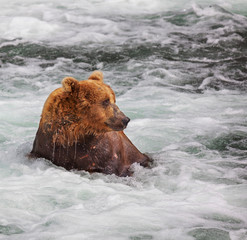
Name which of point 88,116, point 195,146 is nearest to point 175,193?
point 88,116

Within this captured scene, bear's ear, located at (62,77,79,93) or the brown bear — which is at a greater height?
bear's ear, located at (62,77,79,93)

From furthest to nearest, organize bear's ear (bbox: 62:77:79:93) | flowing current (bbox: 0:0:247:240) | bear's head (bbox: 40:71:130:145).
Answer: bear's head (bbox: 40:71:130:145) → bear's ear (bbox: 62:77:79:93) → flowing current (bbox: 0:0:247:240)

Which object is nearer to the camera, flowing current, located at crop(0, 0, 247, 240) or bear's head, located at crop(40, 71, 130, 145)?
flowing current, located at crop(0, 0, 247, 240)

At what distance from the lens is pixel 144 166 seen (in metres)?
5.57

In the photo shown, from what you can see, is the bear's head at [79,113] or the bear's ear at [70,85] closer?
the bear's ear at [70,85]

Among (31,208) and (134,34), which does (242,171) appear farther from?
(134,34)

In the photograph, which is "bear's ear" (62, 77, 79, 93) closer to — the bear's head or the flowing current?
the bear's head

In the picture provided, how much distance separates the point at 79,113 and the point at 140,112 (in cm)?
271

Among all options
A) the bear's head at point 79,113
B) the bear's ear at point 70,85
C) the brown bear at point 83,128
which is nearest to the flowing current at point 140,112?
the brown bear at point 83,128

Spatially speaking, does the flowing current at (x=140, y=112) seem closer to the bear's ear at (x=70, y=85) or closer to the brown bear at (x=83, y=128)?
the brown bear at (x=83, y=128)

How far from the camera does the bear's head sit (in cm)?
507

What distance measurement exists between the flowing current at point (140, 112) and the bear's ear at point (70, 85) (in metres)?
0.78

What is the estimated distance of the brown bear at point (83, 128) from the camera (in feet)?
16.6

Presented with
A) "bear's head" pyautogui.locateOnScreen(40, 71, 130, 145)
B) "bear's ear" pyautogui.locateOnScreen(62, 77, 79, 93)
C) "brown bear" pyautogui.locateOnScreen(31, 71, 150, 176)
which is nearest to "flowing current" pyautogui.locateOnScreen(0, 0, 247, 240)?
"brown bear" pyautogui.locateOnScreen(31, 71, 150, 176)
